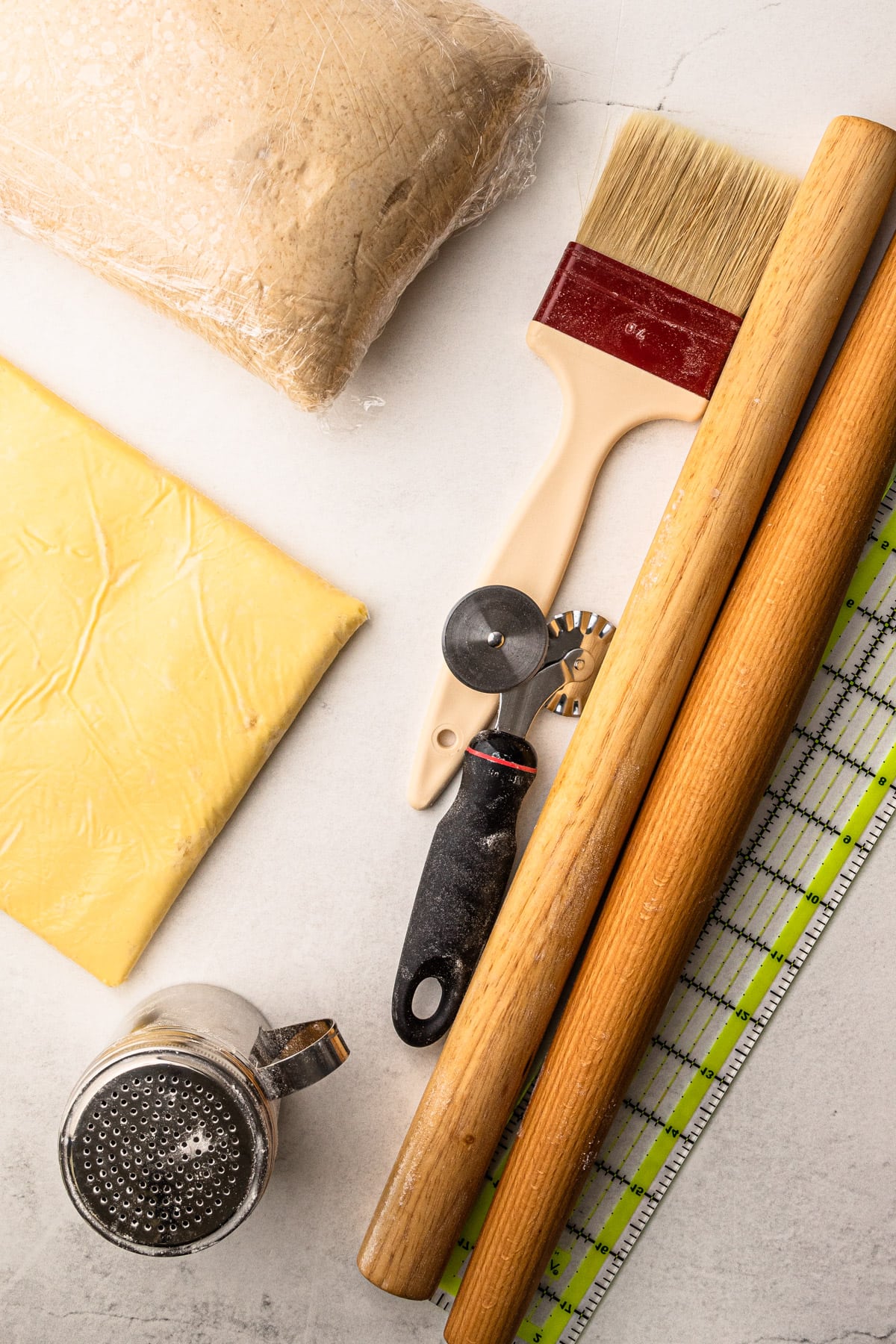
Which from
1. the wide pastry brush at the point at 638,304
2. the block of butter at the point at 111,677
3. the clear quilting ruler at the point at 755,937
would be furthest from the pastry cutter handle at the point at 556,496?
the clear quilting ruler at the point at 755,937

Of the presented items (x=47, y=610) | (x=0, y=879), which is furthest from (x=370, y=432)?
(x=0, y=879)

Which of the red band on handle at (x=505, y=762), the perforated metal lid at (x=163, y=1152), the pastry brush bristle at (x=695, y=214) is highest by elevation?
the pastry brush bristle at (x=695, y=214)

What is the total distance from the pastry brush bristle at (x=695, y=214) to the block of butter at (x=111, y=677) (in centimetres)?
40

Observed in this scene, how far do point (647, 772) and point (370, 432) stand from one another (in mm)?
385

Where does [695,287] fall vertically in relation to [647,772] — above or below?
above

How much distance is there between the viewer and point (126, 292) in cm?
75

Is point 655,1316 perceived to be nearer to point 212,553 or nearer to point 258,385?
point 212,553

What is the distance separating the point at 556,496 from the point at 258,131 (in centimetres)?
36

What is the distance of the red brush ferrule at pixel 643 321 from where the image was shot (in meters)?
0.73

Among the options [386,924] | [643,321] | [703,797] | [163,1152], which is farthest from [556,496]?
[163,1152]

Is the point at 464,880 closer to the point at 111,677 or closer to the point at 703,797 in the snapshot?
the point at 703,797

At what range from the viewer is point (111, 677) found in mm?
761

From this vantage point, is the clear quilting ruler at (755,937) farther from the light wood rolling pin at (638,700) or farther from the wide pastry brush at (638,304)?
the wide pastry brush at (638,304)

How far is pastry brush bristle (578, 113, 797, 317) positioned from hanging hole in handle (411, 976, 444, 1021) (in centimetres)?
64
